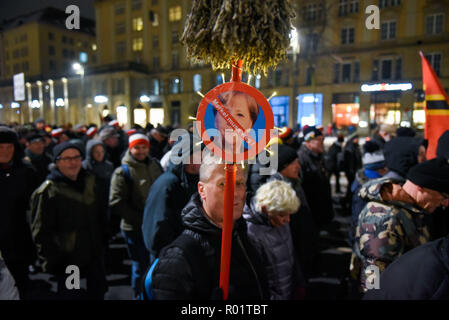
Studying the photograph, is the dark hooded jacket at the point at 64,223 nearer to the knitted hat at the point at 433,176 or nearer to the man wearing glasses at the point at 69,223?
the man wearing glasses at the point at 69,223

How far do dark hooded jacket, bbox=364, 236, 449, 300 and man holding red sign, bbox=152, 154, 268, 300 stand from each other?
68 cm

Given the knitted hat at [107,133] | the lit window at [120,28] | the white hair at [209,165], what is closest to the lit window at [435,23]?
the knitted hat at [107,133]

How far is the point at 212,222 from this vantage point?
1.67 m

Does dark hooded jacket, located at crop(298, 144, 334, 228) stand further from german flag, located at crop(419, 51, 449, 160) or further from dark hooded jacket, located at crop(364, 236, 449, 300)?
dark hooded jacket, located at crop(364, 236, 449, 300)

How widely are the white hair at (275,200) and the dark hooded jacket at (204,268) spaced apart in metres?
0.48

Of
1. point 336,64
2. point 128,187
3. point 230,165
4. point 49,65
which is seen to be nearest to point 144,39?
point 49,65

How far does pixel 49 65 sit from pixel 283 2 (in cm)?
5542

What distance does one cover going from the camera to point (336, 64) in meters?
29.8

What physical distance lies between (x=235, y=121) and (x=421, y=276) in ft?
3.60

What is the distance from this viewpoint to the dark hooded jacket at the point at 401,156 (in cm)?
294

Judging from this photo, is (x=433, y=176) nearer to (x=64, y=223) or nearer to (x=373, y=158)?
(x=373, y=158)

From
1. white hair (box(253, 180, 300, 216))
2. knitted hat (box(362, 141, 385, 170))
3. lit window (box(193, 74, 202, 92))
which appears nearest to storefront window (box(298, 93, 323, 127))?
lit window (box(193, 74, 202, 92))

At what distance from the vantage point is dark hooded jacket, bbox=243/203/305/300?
7.48 feet

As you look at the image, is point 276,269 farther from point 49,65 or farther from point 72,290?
point 49,65
